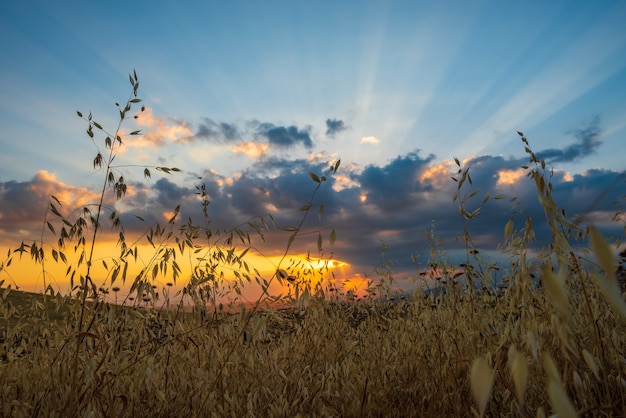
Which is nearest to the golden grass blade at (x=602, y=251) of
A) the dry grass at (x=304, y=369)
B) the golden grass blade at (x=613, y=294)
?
the golden grass blade at (x=613, y=294)

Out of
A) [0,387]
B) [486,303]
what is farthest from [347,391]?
[486,303]

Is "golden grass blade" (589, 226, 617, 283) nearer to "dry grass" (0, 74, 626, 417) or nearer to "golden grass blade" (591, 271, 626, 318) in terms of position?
"golden grass blade" (591, 271, 626, 318)

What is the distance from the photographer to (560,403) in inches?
36.1

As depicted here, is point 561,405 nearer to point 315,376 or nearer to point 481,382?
point 481,382

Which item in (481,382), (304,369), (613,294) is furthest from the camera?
(304,369)

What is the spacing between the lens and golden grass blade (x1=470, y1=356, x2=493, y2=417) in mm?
971

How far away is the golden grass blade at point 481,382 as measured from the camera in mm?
971

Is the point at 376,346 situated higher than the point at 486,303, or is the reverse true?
the point at 486,303

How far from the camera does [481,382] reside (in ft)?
3.28

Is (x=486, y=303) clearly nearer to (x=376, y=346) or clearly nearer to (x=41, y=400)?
(x=376, y=346)

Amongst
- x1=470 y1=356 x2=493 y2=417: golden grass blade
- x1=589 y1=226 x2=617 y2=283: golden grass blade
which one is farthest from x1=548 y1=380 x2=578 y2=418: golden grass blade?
x1=589 y1=226 x2=617 y2=283: golden grass blade

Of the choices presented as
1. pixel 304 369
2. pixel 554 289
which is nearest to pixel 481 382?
pixel 554 289

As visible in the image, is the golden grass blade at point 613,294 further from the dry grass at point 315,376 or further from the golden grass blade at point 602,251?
the dry grass at point 315,376

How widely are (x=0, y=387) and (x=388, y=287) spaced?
4049mm
